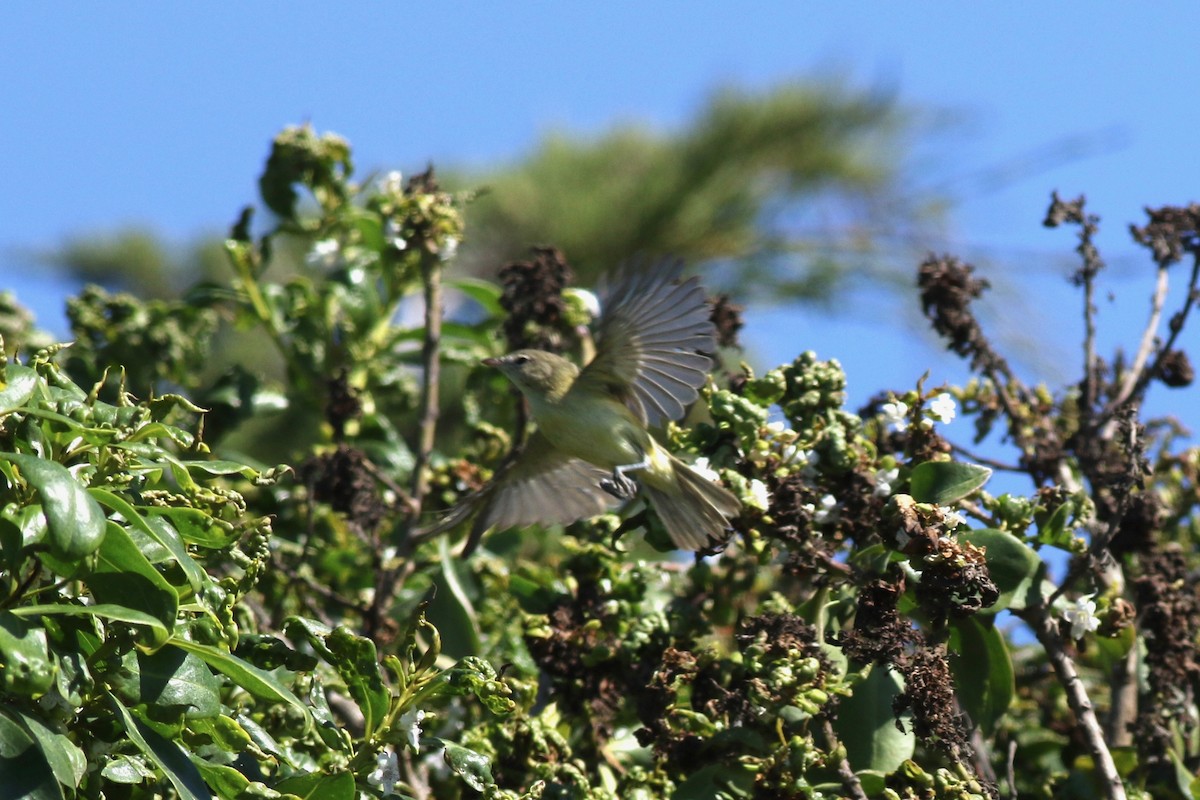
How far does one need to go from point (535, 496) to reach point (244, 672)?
50.4 inches

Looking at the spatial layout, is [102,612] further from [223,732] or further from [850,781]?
[850,781]

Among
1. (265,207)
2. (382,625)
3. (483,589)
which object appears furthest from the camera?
(265,207)

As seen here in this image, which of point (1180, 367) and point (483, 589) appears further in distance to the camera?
point (483, 589)

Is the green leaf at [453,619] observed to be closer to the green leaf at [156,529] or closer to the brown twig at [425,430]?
the brown twig at [425,430]

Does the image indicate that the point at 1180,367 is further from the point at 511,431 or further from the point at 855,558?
the point at 511,431

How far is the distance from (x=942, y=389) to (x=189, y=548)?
44.6 inches

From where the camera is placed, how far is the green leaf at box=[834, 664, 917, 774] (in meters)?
1.99

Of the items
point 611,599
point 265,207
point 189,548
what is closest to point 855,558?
point 611,599

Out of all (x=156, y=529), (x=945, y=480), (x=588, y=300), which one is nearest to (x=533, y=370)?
(x=588, y=300)

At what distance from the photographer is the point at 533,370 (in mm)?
2877

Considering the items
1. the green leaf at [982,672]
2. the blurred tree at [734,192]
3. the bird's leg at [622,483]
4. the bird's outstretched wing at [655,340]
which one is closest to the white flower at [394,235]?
the bird's outstretched wing at [655,340]

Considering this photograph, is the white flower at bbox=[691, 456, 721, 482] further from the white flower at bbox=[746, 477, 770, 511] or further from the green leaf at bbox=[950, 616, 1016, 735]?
the green leaf at bbox=[950, 616, 1016, 735]

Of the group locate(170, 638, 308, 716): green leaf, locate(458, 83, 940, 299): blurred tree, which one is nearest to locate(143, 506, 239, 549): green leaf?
locate(170, 638, 308, 716): green leaf

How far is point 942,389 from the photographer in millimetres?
2168
